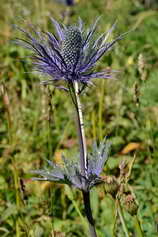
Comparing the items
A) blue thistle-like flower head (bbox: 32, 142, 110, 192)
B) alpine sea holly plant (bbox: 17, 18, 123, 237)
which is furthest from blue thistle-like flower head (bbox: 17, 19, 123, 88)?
blue thistle-like flower head (bbox: 32, 142, 110, 192)

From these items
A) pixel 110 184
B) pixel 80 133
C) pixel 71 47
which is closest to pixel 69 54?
pixel 71 47

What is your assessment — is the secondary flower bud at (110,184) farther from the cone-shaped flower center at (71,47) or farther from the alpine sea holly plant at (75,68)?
the cone-shaped flower center at (71,47)

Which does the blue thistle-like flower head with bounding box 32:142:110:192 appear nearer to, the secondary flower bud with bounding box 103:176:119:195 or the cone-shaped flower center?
the secondary flower bud with bounding box 103:176:119:195

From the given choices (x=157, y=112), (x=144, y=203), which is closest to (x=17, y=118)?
(x=157, y=112)

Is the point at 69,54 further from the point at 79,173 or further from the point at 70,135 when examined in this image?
the point at 70,135

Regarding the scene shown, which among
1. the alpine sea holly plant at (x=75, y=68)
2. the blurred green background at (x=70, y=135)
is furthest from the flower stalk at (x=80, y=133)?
the blurred green background at (x=70, y=135)

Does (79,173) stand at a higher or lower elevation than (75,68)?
lower
